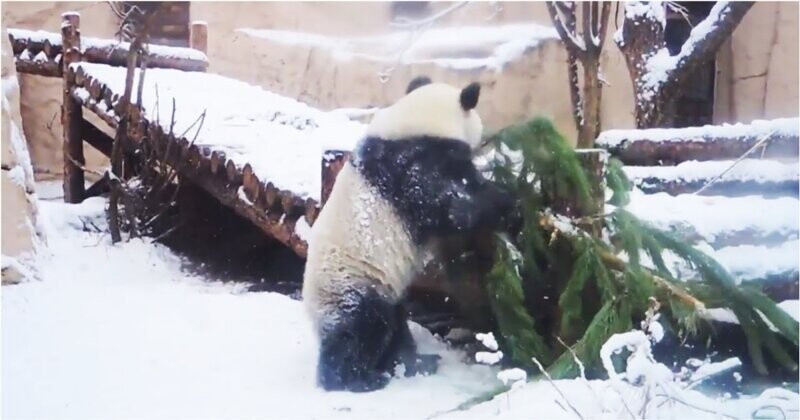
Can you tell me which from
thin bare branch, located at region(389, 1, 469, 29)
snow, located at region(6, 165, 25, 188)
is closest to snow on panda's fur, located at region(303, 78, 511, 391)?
thin bare branch, located at region(389, 1, 469, 29)

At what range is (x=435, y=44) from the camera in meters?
1.63

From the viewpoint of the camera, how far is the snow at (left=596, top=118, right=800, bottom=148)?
1.71 m

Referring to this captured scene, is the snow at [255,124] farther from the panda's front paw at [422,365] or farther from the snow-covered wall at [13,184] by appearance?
the panda's front paw at [422,365]

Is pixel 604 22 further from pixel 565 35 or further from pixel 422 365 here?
pixel 422 365

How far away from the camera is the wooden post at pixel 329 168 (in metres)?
1.64

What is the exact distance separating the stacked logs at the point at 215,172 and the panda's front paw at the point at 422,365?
0.29 m

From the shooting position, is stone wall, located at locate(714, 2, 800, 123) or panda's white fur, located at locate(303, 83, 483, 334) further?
stone wall, located at locate(714, 2, 800, 123)

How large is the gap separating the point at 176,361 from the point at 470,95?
2.26ft

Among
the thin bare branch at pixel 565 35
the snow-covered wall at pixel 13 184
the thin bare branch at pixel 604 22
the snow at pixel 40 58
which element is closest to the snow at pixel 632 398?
the thin bare branch at pixel 565 35

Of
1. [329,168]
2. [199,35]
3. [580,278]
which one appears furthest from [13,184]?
[580,278]

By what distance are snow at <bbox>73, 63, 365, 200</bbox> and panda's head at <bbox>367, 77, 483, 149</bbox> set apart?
54mm

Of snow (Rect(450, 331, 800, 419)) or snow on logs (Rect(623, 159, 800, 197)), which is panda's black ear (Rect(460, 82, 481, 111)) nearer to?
snow on logs (Rect(623, 159, 800, 197))

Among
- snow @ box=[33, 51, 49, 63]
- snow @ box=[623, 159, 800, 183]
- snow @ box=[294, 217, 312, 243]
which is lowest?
snow @ box=[294, 217, 312, 243]

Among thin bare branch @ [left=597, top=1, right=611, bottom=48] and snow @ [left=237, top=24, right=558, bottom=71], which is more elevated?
thin bare branch @ [left=597, top=1, right=611, bottom=48]
